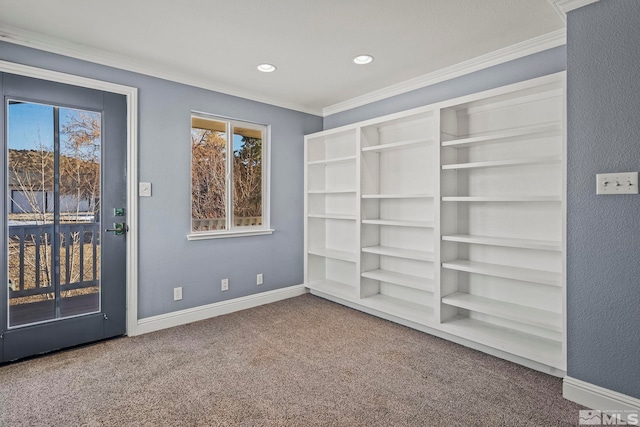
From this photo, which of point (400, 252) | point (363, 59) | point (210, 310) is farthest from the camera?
point (210, 310)

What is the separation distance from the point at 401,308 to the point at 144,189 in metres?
2.63

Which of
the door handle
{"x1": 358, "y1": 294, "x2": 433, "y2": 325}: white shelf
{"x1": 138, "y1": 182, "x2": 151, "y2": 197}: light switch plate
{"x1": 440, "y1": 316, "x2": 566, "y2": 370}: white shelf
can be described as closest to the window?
{"x1": 138, "y1": 182, "x2": 151, "y2": 197}: light switch plate

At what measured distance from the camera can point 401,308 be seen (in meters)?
3.18

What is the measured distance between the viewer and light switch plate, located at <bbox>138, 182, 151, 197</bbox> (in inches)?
116

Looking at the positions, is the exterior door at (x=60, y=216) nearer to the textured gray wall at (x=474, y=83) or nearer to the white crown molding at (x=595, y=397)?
the textured gray wall at (x=474, y=83)

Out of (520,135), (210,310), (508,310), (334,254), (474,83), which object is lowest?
(210,310)

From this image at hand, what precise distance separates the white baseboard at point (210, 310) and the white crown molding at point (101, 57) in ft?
7.32

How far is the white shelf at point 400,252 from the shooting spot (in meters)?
3.03

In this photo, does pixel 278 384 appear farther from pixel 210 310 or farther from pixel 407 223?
pixel 407 223

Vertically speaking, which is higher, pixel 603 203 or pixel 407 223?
pixel 603 203

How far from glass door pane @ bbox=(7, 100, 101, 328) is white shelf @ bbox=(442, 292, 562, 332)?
303cm

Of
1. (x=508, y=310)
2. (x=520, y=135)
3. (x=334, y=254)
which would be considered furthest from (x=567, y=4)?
(x=334, y=254)

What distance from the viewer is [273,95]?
12.4ft

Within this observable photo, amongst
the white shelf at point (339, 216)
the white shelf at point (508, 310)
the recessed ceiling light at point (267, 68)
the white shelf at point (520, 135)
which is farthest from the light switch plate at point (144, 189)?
the white shelf at point (508, 310)
